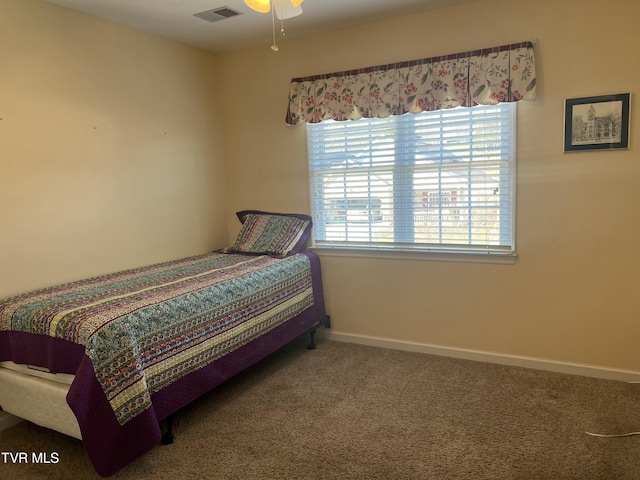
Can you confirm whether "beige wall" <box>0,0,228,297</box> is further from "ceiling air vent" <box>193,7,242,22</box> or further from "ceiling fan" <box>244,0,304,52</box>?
"ceiling fan" <box>244,0,304,52</box>

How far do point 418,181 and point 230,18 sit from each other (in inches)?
67.0

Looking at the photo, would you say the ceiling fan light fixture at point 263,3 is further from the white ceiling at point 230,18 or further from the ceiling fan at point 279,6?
the white ceiling at point 230,18

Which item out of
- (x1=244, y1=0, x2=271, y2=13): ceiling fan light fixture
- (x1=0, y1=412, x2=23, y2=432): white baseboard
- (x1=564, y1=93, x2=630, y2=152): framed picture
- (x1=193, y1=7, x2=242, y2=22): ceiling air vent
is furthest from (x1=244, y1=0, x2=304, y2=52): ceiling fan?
(x1=0, y1=412, x2=23, y2=432): white baseboard

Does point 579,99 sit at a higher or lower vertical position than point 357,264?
higher

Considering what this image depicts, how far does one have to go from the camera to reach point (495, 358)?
10.2ft

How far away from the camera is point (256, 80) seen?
3.73 metres

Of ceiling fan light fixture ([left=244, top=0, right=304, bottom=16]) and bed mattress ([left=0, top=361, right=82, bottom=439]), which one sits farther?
bed mattress ([left=0, top=361, right=82, bottom=439])

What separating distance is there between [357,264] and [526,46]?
1832 millimetres

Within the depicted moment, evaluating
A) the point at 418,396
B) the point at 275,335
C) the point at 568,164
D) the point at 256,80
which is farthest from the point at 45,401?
the point at 568,164

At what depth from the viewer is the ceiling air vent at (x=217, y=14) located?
2.92 meters

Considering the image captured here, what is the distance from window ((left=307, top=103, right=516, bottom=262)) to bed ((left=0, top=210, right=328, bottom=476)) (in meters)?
0.78

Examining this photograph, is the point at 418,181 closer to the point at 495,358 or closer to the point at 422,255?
the point at 422,255

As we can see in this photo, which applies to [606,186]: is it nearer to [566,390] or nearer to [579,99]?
[579,99]

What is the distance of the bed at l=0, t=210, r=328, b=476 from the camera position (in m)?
1.91
